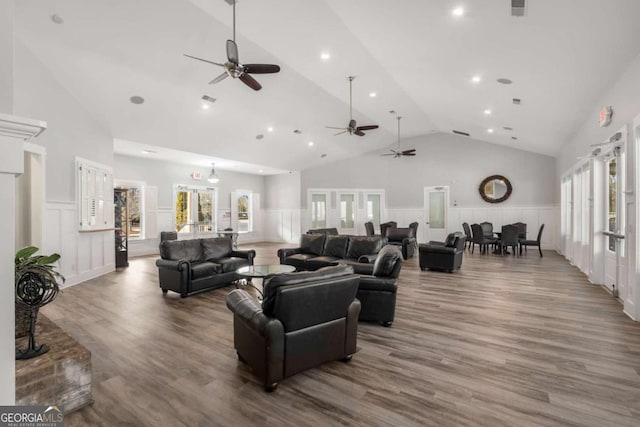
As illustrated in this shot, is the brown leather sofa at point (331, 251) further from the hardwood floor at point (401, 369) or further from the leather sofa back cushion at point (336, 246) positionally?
the hardwood floor at point (401, 369)

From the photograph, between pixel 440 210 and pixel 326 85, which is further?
pixel 440 210

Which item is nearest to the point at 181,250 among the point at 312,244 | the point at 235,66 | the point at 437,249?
the point at 312,244

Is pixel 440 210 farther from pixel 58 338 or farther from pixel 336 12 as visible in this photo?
pixel 58 338

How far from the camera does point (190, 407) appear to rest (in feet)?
6.98

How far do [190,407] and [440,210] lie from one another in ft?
36.8

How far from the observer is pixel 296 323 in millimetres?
2371

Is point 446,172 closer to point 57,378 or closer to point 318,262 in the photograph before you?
point 318,262

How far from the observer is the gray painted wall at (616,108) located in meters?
3.67

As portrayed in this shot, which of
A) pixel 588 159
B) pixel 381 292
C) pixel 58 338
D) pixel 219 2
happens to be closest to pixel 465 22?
pixel 219 2

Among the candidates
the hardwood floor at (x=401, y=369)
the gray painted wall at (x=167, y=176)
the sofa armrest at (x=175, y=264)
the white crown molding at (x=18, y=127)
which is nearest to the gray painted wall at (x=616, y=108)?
the hardwood floor at (x=401, y=369)

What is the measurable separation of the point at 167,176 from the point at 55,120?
15.9 feet

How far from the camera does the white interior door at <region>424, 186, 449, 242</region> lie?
11.7m

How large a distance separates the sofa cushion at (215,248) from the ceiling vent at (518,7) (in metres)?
5.55

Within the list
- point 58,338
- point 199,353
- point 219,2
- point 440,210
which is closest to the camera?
point 58,338
